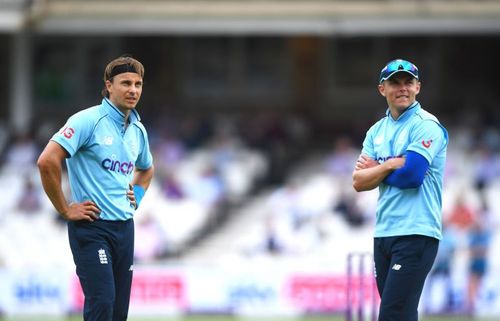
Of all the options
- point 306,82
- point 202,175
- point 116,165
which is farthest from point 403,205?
point 306,82

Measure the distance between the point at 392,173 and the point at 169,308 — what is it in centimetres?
939

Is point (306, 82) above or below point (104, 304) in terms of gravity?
above

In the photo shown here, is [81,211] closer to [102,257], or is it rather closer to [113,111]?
[102,257]

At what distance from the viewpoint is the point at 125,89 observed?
693 cm

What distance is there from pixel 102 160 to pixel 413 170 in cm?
181

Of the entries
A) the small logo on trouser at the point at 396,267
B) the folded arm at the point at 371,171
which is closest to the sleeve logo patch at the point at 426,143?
the folded arm at the point at 371,171

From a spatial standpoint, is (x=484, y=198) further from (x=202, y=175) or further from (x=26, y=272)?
(x=26, y=272)

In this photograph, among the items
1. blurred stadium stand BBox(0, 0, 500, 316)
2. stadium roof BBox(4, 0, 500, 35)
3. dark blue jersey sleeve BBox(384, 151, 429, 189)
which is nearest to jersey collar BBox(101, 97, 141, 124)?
dark blue jersey sleeve BBox(384, 151, 429, 189)

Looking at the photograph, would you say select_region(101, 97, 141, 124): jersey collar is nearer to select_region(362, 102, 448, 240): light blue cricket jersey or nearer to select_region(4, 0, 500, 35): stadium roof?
select_region(362, 102, 448, 240): light blue cricket jersey

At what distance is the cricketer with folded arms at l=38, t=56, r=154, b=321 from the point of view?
22.1 ft

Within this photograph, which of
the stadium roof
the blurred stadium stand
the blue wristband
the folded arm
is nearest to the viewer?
the folded arm

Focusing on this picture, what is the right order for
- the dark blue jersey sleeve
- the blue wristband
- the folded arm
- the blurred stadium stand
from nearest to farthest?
the dark blue jersey sleeve, the folded arm, the blue wristband, the blurred stadium stand

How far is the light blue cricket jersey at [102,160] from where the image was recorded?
22.5 feet

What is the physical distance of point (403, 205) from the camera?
6.79m
